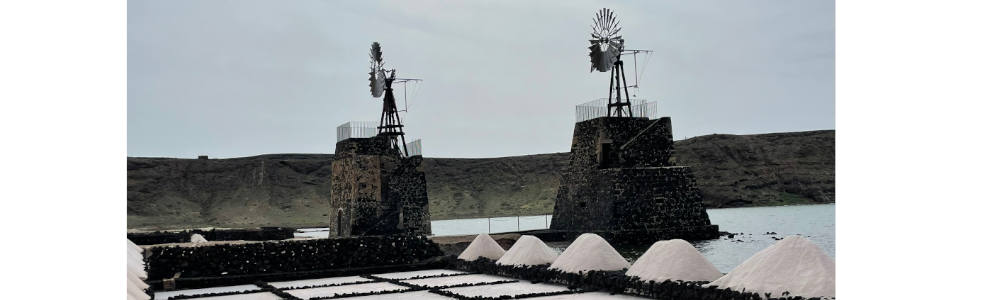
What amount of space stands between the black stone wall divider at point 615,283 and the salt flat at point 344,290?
7.12 ft

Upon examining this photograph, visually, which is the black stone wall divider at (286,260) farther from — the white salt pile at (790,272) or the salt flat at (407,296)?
the white salt pile at (790,272)

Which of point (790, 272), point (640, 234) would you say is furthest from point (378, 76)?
point (790, 272)

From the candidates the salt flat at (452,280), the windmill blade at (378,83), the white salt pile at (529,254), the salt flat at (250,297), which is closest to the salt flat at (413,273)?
the salt flat at (452,280)

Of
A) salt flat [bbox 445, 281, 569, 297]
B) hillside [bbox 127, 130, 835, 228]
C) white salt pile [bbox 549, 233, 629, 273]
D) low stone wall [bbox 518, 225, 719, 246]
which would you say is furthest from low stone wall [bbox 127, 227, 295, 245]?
hillside [bbox 127, 130, 835, 228]

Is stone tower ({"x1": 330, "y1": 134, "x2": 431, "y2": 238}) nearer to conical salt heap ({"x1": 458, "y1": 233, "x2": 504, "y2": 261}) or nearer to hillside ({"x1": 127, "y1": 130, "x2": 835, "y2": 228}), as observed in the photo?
conical salt heap ({"x1": 458, "y1": 233, "x2": 504, "y2": 261})

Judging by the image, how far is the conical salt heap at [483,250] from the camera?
1814cm

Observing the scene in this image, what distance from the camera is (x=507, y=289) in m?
14.6

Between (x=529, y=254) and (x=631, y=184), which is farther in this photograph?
(x=631, y=184)

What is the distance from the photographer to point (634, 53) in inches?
1398

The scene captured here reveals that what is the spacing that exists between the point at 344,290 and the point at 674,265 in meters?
5.60

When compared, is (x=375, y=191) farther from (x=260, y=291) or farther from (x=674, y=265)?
(x=674, y=265)

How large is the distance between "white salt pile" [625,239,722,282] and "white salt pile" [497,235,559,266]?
9.72 feet

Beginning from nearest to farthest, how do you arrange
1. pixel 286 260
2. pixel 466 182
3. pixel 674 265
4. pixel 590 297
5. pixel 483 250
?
pixel 674 265 → pixel 590 297 → pixel 286 260 → pixel 483 250 → pixel 466 182

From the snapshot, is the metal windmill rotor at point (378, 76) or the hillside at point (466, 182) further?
the hillside at point (466, 182)
